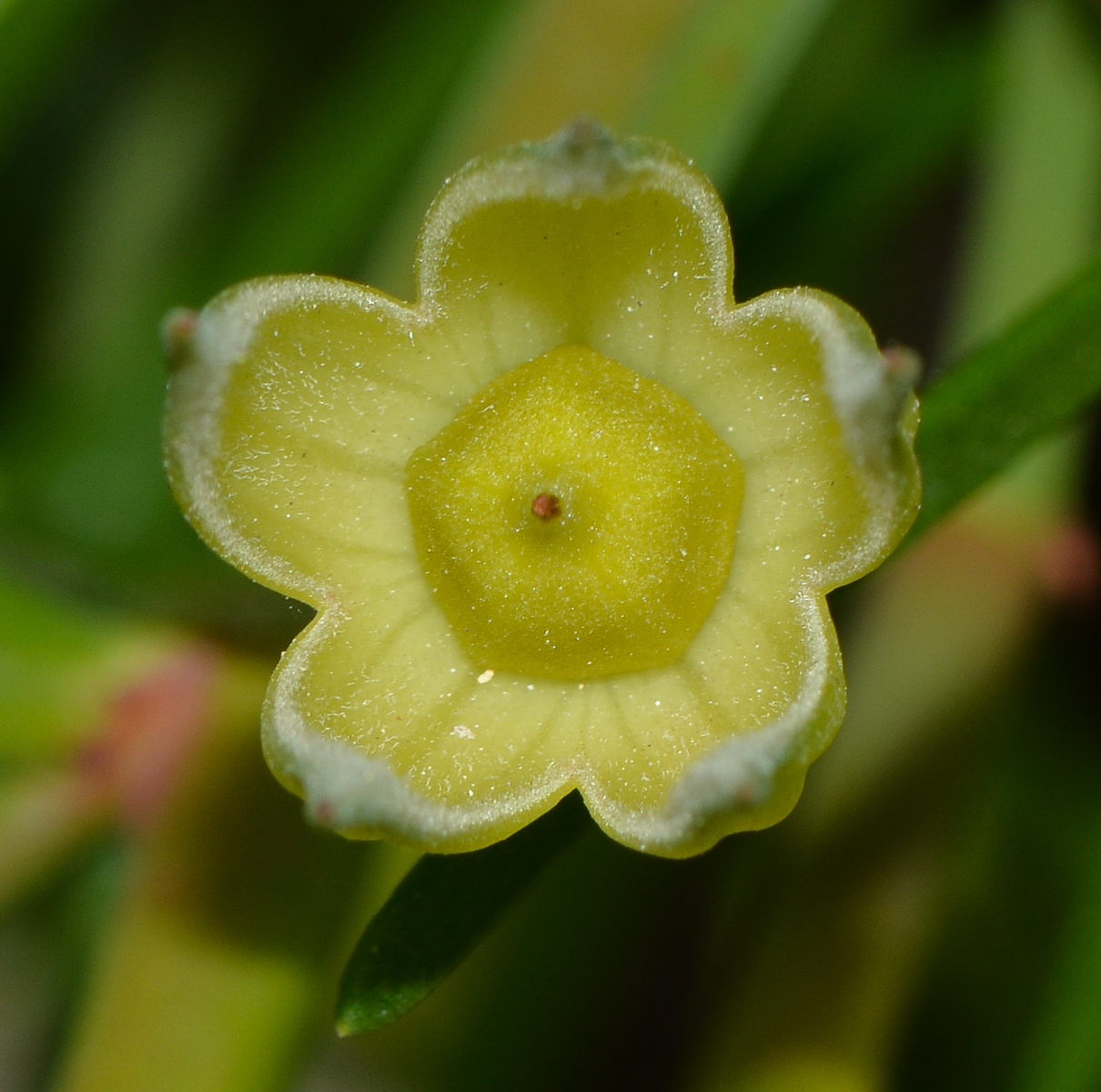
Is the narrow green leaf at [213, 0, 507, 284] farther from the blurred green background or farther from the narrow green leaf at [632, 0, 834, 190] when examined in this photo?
the narrow green leaf at [632, 0, 834, 190]

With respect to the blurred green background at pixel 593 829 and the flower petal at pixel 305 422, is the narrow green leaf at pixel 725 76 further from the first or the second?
the flower petal at pixel 305 422

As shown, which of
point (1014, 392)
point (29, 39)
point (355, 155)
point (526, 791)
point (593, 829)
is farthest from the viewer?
point (355, 155)

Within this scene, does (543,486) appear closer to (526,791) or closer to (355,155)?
(526,791)

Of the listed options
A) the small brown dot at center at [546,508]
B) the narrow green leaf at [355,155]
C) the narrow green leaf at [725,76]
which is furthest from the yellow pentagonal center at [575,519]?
the narrow green leaf at [355,155]

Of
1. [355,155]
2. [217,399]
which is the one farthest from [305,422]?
[355,155]

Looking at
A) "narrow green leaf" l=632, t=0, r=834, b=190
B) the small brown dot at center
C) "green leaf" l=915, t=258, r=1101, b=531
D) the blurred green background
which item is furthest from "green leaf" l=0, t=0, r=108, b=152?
"green leaf" l=915, t=258, r=1101, b=531

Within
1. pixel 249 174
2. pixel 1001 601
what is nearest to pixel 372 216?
pixel 249 174

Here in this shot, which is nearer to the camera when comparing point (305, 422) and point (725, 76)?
point (305, 422)
